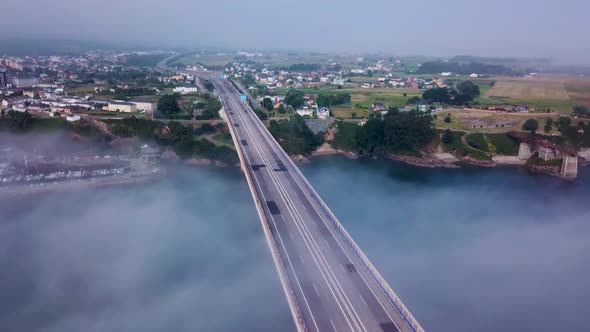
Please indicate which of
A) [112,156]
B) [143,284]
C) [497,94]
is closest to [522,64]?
[497,94]

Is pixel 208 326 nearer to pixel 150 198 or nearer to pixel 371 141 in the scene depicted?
pixel 150 198

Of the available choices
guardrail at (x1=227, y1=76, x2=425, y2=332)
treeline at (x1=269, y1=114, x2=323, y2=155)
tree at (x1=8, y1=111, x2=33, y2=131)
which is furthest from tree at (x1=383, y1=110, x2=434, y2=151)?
tree at (x1=8, y1=111, x2=33, y2=131)

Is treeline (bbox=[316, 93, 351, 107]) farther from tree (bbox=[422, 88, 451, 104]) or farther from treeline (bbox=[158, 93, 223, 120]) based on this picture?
treeline (bbox=[158, 93, 223, 120])

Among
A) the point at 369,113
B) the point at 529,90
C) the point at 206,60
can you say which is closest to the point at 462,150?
the point at 369,113

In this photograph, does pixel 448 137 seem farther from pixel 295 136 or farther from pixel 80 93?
pixel 80 93

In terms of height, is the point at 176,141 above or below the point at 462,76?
below
